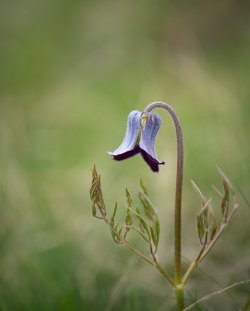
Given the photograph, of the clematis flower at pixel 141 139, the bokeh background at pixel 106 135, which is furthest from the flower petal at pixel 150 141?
the bokeh background at pixel 106 135

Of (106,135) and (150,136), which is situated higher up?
(106,135)

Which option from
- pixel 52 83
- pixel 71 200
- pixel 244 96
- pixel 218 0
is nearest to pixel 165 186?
pixel 71 200

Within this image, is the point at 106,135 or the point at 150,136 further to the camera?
the point at 106,135

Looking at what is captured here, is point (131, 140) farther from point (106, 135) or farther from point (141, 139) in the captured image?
point (106, 135)

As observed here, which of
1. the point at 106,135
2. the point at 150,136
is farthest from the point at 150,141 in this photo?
the point at 106,135

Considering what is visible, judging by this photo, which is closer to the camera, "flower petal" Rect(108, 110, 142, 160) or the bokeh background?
"flower petal" Rect(108, 110, 142, 160)

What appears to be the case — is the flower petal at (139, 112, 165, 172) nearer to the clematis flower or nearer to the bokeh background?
the clematis flower

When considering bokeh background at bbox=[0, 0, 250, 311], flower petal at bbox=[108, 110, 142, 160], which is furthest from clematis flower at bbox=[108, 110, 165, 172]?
bokeh background at bbox=[0, 0, 250, 311]
